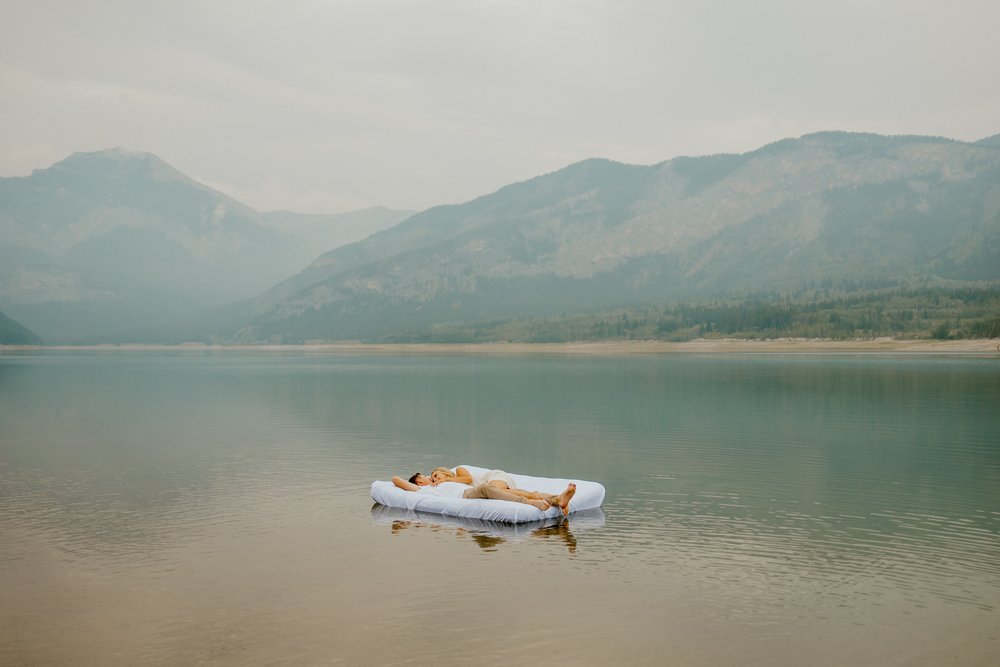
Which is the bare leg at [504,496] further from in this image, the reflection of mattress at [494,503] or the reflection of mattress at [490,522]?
the reflection of mattress at [490,522]

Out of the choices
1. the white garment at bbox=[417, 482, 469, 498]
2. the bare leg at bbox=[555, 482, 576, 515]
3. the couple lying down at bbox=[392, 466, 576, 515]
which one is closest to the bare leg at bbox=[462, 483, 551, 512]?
the couple lying down at bbox=[392, 466, 576, 515]

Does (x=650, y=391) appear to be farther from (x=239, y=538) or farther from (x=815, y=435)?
(x=239, y=538)

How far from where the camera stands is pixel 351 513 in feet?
92.1

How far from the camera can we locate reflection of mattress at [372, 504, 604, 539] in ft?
84.7

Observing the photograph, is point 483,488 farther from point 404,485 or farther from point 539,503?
point 404,485

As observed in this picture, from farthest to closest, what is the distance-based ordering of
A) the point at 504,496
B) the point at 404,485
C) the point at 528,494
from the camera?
1. the point at 404,485
2. the point at 528,494
3. the point at 504,496

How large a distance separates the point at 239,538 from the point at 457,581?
762 cm

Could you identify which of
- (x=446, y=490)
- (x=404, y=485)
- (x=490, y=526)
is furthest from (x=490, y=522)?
(x=404, y=485)

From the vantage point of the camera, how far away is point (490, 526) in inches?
1034

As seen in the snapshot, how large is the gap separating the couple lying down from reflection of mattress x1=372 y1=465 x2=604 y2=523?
0.27 meters

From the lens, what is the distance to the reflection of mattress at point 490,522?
84.7ft

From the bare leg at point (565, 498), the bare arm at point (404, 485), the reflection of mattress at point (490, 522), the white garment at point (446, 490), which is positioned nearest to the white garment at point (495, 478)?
the white garment at point (446, 490)

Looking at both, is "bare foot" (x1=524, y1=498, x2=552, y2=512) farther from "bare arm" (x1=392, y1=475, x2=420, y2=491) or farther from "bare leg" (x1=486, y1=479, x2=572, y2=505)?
"bare arm" (x1=392, y1=475, x2=420, y2=491)

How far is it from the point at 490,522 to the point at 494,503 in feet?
2.10
